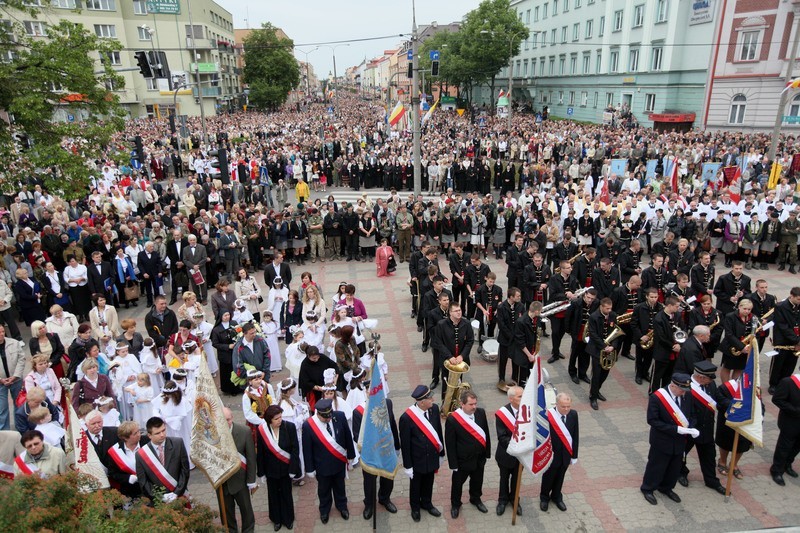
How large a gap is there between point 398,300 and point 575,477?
→ 24.0 ft

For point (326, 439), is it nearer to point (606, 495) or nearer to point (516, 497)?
point (516, 497)

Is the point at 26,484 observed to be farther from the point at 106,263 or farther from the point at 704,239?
the point at 704,239

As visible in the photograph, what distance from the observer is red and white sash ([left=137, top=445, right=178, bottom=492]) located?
560cm

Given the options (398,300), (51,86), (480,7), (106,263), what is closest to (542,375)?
(398,300)

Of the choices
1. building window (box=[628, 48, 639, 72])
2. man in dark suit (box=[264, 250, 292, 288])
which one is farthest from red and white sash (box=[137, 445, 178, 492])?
building window (box=[628, 48, 639, 72])

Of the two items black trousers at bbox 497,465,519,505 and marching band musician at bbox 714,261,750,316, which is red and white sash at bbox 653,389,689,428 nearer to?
black trousers at bbox 497,465,519,505

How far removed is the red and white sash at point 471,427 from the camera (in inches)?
238

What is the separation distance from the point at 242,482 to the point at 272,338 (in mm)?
4048

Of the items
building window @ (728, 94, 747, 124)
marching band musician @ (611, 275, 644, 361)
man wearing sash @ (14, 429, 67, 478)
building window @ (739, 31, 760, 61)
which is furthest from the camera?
building window @ (728, 94, 747, 124)

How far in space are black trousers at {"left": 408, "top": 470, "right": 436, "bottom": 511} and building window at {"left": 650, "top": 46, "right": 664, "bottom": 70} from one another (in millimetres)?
39678

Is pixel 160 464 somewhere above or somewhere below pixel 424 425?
below

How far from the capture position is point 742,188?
2053 centimetres

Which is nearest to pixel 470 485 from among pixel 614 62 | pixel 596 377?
pixel 596 377

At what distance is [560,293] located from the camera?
1051 cm
